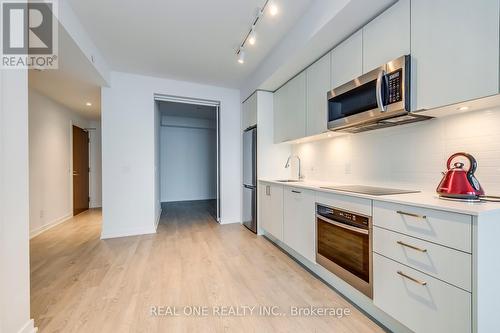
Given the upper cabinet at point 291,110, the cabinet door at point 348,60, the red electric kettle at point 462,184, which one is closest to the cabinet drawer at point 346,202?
the red electric kettle at point 462,184

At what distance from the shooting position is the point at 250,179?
377cm

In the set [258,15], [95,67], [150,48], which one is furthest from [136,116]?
[258,15]

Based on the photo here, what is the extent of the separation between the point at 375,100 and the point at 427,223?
101cm

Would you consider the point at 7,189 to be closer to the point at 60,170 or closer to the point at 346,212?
the point at 346,212

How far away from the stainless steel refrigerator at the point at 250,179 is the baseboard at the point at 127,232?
1.63 m

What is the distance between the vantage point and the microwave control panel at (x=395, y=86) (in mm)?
1535


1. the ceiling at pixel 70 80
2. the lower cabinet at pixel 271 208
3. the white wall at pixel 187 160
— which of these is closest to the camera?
the ceiling at pixel 70 80

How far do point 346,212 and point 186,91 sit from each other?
342 centimetres

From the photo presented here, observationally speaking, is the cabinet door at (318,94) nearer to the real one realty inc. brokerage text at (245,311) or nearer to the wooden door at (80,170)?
the real one realty inc. brokerage text at (245,311)

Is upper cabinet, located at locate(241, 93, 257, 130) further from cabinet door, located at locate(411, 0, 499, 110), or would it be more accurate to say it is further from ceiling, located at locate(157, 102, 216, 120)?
cabinet door, located at locate(411, 0, 499, 110)

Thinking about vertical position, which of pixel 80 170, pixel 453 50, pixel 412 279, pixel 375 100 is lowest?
pixel 412 279

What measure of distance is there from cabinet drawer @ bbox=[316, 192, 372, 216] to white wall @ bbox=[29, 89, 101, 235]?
4.49 m

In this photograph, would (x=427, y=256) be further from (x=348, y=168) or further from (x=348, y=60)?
(x=348, y=60)

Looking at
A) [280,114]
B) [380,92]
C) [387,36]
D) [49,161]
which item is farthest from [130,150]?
[387,36]
